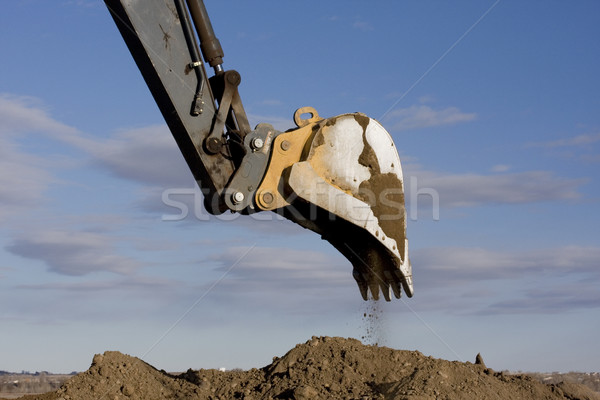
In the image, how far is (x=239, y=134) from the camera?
704 cm

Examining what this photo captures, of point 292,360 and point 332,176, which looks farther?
point 292,360

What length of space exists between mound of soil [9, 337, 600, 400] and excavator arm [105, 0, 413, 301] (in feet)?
3.41

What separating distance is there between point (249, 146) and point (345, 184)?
39.1 inches

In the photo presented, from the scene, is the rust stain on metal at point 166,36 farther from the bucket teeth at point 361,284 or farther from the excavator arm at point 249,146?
the bucket teeth at point 361,284

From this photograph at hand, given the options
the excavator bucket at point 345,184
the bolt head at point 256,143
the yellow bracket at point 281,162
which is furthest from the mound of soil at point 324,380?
the bolt head at point 256,143

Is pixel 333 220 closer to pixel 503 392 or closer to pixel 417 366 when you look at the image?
pixel 417 366

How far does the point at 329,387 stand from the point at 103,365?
2402 mm

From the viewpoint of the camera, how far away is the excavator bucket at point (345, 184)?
269 inches

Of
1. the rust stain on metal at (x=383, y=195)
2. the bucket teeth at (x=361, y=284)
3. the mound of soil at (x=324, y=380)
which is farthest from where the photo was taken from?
the bucket teeth at (x=361, y=284)

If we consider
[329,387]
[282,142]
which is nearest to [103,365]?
[329,387]

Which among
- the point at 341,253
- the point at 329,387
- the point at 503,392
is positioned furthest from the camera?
the point at 341,253

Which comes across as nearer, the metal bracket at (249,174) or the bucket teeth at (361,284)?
the metal bracket at (249,174)

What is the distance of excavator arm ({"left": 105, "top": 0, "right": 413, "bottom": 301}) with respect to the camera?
680cm

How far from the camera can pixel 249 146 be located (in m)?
6.87
